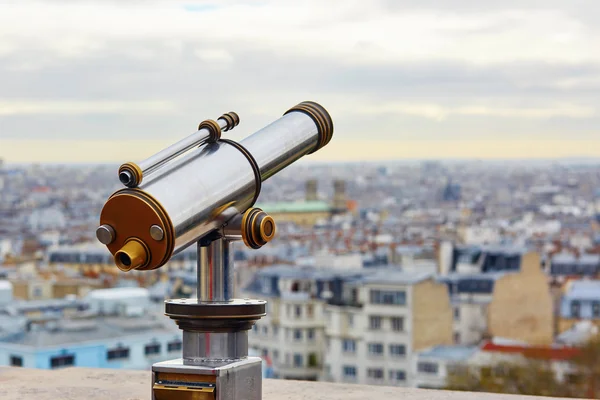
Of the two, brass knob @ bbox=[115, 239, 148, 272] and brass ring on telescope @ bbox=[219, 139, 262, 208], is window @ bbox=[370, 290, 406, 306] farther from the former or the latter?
brass knob @ bbox=[115, 239, 148, 272]

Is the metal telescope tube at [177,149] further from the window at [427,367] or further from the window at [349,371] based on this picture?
the window at [349,371]

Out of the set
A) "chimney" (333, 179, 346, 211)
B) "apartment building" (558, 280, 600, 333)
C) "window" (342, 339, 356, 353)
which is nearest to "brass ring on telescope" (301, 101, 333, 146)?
"window" (342, 339, 356, 353)

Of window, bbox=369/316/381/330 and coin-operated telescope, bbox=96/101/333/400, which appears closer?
coin-operated telescope, bbox=96/101/333/400

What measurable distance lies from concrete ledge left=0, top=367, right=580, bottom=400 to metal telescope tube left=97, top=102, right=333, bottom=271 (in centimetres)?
60

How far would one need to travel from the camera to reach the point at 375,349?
81.0ft

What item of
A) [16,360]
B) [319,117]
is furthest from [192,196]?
[16,360]

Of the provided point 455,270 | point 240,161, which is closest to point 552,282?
point 455,270

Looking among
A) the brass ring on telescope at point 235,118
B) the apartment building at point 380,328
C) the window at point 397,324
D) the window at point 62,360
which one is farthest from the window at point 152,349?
the brass ring on telescope at point 235,118

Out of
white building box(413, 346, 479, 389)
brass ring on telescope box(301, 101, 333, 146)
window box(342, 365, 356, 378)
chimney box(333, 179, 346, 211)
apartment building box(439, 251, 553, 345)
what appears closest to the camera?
brass ring on telescope box(301, 101, 333, 146)

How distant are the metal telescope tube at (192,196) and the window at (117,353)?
68.2 ft

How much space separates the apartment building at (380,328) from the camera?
24.3 metres

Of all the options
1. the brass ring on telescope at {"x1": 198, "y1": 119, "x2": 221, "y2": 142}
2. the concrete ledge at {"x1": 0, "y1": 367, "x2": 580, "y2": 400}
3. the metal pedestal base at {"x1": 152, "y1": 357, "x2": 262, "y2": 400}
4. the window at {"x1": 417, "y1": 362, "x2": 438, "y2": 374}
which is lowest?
the window at {"x1": 417, "y1": 362, "x2": 438, "y2": 374}

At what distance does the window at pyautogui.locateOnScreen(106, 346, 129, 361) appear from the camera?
73.8 feet

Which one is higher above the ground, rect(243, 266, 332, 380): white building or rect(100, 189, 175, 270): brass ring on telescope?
rect(100, 189, 175, 270): brass ring on telescope
